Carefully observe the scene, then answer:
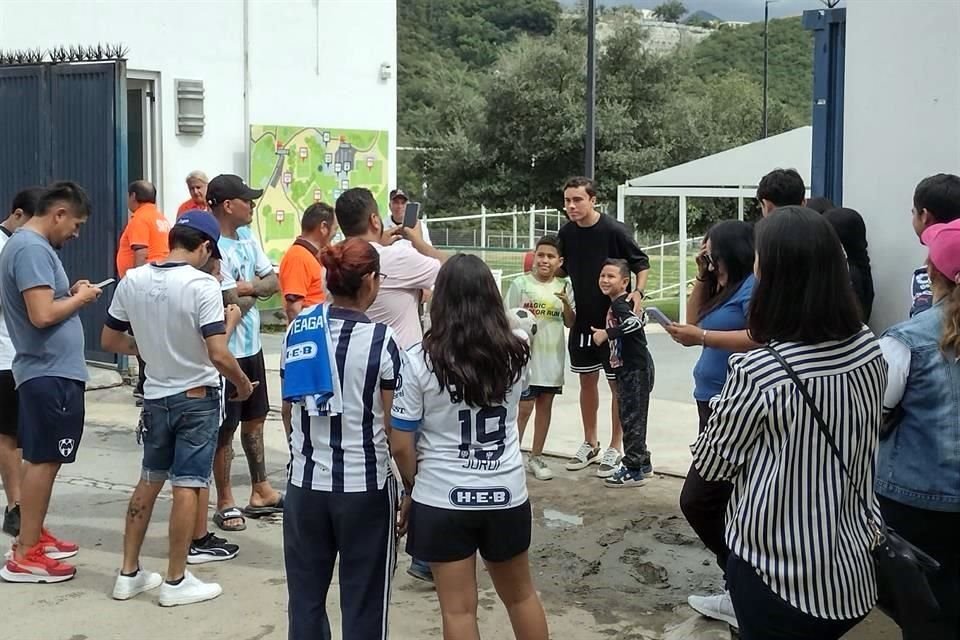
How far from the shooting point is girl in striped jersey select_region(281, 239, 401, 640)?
12.3 feet

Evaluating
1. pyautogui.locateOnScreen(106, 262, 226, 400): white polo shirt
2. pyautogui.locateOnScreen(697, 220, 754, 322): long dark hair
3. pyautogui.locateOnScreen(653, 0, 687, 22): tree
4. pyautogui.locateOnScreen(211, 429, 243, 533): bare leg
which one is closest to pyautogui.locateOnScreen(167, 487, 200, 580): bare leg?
pyautogui.locateOnScreen(106, 262, 226, 400): white polo shirt

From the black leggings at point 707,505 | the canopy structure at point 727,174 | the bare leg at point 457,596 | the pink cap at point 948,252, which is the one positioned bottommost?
the bare leg at point 457,596

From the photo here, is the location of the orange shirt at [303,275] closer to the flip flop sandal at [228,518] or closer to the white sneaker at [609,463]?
the flip flop sandal at [228,518]

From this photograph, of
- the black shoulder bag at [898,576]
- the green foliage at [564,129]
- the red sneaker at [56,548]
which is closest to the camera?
the black shoulder bag at [898,576]

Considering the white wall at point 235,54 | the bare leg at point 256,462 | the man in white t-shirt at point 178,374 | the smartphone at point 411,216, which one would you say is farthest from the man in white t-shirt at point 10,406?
the white wall at point 235,54

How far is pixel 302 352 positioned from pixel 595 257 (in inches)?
146

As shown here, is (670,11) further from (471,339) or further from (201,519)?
(471,339)

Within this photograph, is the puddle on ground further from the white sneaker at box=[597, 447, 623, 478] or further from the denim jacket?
the denim jacket

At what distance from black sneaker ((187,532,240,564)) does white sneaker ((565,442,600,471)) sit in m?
2.61

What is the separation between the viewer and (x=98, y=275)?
34.3 ft

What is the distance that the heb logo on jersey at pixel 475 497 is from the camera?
3.69 meters

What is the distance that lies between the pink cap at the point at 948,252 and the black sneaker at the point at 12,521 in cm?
491

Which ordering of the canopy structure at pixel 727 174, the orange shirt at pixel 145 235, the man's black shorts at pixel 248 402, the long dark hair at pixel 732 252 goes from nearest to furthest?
the long dark hair at pixel 732 252 < the man's black shorts at pixel 248 402 < the orange shirt at pixel 145 235 < the canopy structure at pixel 727 174

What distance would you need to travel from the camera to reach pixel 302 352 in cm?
377
